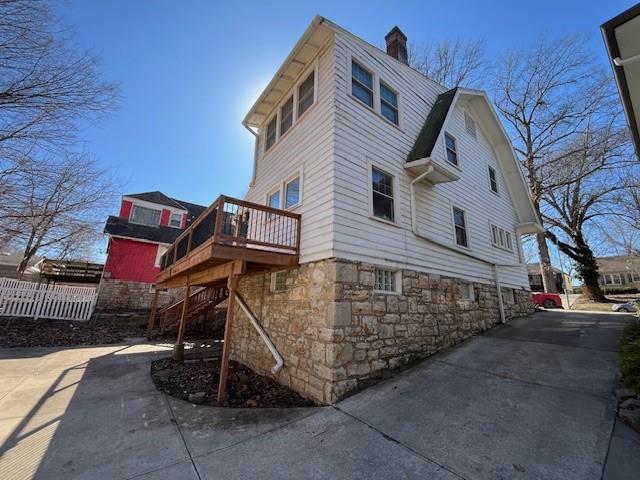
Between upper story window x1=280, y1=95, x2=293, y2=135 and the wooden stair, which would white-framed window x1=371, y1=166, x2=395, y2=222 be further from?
the wooden stair

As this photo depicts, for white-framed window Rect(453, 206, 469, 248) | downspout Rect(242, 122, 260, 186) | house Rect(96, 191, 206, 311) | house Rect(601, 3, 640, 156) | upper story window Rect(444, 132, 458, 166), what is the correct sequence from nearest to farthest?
1. house Rect(601, 3, 640, 156)
2. white-framed window Rect(453, 206, 469, 248)
3. upper story window Rect(444, 132, 458, 166)
4. downspout Rect(242, 122, 260, 186)
5. house Rect(96, 191, 206, 311)

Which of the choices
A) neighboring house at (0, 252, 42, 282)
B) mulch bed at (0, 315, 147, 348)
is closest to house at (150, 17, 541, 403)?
mulch bed at (0, 315, 147, 348)

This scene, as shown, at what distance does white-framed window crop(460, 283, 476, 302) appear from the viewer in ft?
26.6

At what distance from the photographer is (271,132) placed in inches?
366

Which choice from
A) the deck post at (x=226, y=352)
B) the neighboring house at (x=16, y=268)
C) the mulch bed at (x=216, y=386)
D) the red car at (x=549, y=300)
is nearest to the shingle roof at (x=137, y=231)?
the neighboring house at (x=16, y=268)

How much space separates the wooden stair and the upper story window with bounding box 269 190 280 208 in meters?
4.48

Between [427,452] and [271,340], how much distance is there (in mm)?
4110

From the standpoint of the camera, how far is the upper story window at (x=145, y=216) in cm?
1878

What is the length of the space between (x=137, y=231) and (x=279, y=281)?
15.9m

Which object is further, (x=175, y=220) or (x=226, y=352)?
A: (x=175, y=220)

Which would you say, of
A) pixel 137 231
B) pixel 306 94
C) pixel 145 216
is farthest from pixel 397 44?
pixel 145 216

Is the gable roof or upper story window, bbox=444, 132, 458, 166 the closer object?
the gable roof

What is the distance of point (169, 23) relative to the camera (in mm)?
6602

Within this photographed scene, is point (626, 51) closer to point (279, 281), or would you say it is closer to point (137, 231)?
point (279, 281)
